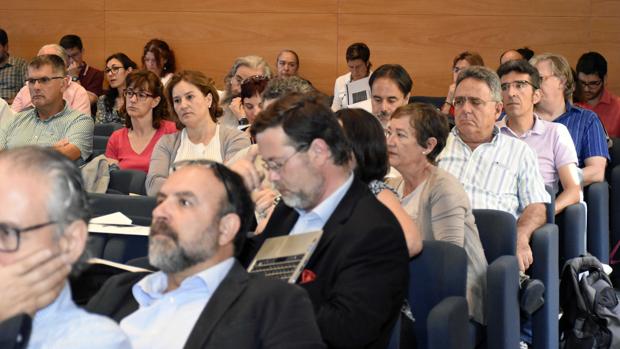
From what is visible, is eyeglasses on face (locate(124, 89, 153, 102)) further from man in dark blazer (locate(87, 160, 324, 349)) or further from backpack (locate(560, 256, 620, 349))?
man in dark blazer (locate(87, 160, 324, 349))

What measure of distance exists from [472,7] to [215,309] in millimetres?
6785

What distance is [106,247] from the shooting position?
3.62 meters

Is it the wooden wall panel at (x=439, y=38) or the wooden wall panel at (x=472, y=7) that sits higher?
the wooden wall panel at (x=472, y=7)

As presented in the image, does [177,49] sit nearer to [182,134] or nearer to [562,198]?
[182,134]

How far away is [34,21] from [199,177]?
25.4 feet

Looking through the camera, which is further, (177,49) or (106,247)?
(177,49)

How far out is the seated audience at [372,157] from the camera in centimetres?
297

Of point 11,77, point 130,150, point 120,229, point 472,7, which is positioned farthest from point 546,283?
point 11,77

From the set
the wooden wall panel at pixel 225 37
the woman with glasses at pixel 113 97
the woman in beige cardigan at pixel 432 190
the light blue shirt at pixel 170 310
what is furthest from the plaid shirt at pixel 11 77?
the light blue shirt at pixel 170 310

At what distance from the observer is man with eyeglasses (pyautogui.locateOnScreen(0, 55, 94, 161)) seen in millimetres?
5633

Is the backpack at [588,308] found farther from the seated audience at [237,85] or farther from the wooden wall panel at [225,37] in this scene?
the wooden wall panel at [225,37]

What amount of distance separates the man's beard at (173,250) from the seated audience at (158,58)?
6.44m

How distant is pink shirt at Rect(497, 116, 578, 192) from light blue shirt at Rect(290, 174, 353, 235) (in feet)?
7.78

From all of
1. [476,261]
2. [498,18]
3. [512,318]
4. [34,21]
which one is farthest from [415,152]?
[34,21]
